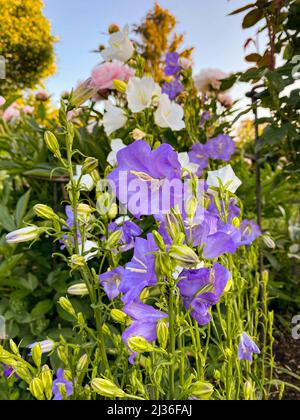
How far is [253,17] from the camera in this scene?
114cm

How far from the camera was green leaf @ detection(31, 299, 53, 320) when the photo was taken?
1.20 metres

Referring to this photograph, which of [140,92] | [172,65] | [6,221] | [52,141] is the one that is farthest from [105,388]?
[172,65]

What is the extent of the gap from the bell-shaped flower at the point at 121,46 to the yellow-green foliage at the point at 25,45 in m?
0.74

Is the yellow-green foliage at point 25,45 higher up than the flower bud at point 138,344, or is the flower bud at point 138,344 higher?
the yellow-green foliage at point 25,45

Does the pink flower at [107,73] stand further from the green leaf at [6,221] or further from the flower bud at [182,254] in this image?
the flower bud at [182,254]

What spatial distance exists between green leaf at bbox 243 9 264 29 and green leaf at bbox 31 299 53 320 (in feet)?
2.83

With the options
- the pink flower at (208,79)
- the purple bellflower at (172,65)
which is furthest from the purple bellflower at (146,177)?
the pink flower at (208,79)

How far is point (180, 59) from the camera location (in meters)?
1.38

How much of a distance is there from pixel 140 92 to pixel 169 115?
0.30ft

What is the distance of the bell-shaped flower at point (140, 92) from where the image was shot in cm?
100

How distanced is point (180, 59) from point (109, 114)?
16.6 inches

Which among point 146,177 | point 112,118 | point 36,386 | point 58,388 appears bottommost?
point 58,388

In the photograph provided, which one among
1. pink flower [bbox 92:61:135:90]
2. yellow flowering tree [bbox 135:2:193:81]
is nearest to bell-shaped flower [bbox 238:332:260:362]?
pink flower [bbox 92:61:135:90]

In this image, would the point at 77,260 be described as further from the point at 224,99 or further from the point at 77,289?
the point at 224,99
